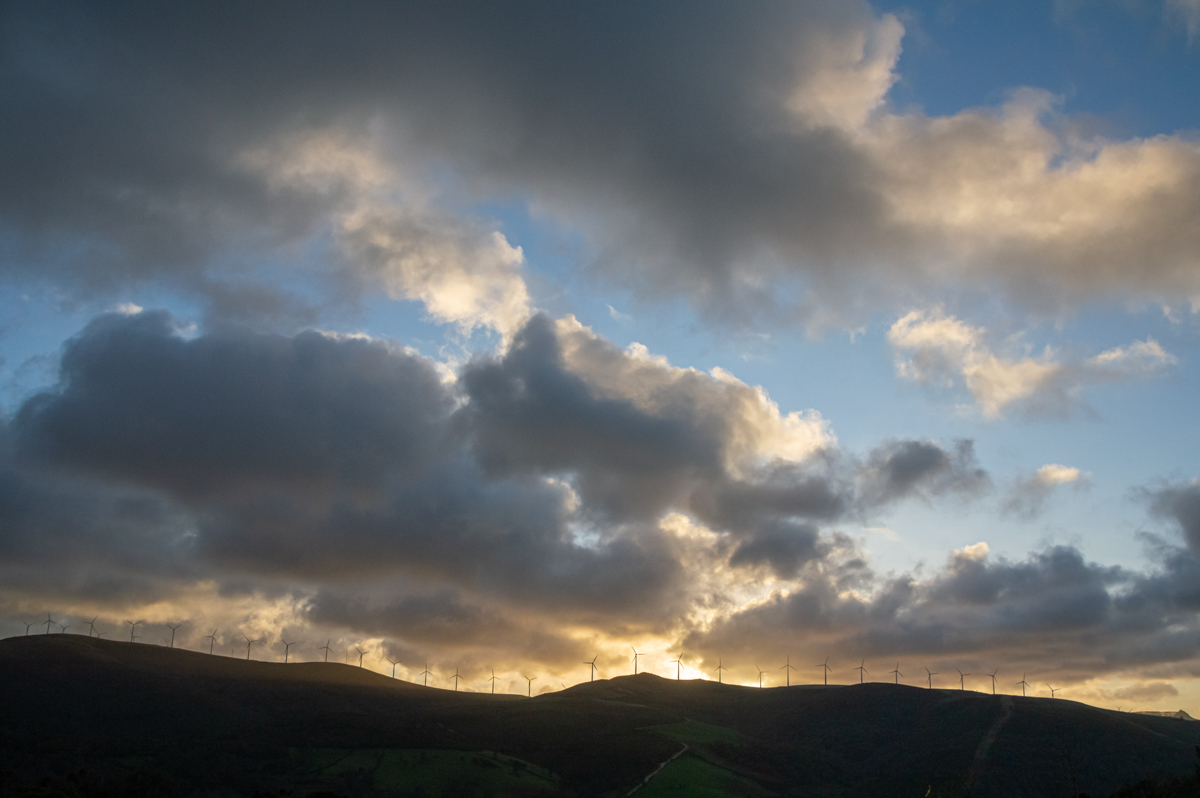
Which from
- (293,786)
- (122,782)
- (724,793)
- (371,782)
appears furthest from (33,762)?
(724,793)

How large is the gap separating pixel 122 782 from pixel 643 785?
110m

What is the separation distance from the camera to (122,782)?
174m

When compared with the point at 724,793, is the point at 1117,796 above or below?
above

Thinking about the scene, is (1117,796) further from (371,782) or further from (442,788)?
(371,782)

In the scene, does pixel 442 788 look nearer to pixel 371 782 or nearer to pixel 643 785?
pixel 371 782

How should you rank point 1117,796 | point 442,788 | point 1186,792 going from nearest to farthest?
point 1186,792 < point 1117,796 < point 442,788

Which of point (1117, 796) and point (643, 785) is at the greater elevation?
point (1117, 796)

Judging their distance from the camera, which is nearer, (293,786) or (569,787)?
(293,786)

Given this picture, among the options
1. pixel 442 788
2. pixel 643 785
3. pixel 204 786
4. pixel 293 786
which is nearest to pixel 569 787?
pixel 643 785

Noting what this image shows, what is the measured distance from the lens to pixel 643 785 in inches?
7790

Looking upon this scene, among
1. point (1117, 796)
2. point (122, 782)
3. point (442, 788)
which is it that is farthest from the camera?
point (442, 788)

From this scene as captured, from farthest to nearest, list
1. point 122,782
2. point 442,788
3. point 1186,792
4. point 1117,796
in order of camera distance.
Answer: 1. point 442,788
2. point 122,782
3. point 1117,796
4. point 1186,792

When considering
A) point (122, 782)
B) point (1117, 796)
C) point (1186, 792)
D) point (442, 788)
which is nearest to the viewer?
point (1186, 792)

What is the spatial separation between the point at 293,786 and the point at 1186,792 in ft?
535
